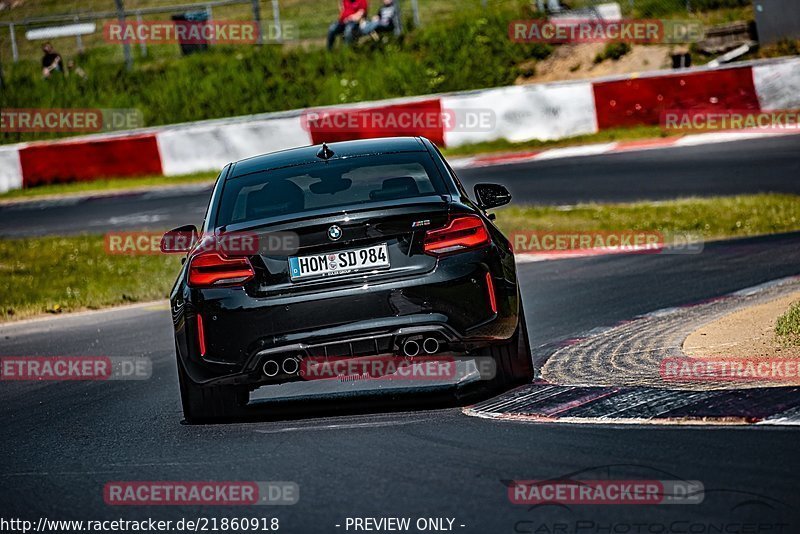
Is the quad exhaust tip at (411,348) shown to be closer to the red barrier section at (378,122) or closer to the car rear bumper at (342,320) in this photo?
the car rear bumper at (342,320)

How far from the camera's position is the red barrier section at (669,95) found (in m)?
22.3

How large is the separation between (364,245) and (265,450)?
3.81ft

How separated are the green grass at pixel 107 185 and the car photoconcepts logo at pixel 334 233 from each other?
19333 mm

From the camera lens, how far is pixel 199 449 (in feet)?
21.8

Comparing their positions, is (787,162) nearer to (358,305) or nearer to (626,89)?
(626,89)

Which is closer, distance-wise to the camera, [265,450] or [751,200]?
[265,450]

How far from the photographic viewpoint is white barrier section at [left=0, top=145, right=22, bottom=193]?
27.3m

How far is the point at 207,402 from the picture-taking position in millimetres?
7359

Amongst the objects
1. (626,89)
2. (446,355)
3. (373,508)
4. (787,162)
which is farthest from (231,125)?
(373,508)

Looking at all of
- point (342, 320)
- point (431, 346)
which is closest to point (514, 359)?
point (431, 346)

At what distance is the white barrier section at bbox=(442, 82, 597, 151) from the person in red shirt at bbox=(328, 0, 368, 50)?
6621 millimetres

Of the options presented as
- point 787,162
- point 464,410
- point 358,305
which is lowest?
point 787,162

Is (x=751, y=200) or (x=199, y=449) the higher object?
(x=199, y=449)

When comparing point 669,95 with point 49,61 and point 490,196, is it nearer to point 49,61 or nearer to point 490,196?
point 490,196
